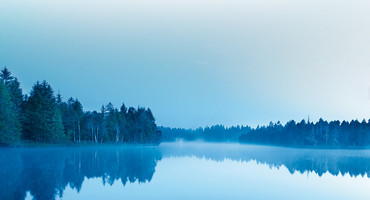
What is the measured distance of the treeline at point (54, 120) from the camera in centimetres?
5419

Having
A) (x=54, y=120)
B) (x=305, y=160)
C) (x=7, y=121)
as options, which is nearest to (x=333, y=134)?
(x=305, y=160)

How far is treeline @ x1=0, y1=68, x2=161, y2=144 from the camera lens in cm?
5419

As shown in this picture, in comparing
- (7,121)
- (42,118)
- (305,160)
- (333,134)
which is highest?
(42,118)

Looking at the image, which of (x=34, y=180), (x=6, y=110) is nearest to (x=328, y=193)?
(x=34, y=180)

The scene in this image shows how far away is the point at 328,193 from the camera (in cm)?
1928

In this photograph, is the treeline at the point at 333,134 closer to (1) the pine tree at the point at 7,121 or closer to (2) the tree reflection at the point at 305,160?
(2) the tree reflection at the point at 305,160

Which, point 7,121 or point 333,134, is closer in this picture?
point 7,121

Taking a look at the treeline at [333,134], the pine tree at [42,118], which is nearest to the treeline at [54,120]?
the pine tree at [42,118]

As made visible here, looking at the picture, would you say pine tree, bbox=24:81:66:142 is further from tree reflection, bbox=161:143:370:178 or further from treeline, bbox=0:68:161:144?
tree reflection, bbox=161:143:370:178

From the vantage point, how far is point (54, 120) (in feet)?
220

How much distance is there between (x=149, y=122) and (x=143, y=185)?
9097cm

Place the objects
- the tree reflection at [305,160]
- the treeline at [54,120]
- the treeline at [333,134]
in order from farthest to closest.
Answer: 1. the treeline at [333,134]
2. the treeline at [54,120]
3. the tree reflection at [305,160]

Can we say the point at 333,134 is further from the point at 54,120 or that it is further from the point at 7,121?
the point at 7,121

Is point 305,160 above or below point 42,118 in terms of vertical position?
below
